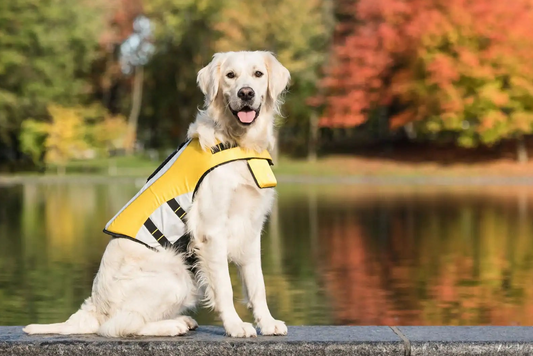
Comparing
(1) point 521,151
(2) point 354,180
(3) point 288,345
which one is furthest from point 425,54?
(3) point 288,345

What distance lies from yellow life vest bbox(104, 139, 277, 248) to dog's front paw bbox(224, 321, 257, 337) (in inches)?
23.8

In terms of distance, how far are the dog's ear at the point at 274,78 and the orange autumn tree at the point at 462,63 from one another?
3750cm

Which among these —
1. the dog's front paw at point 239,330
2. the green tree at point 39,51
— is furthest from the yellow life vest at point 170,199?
the green tree at point 39,51

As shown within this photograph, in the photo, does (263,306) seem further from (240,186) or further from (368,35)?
(368,35)

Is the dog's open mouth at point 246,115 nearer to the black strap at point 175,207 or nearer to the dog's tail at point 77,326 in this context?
the black strap at point 175,207

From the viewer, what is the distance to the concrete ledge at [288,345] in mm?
5102

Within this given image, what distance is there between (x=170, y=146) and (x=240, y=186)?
54.5 meters

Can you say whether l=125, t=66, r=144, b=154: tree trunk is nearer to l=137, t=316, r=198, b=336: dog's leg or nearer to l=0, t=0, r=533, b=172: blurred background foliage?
l=0, t=0, r=533, b=172: blurred background foliage

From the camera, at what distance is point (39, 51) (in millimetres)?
47375

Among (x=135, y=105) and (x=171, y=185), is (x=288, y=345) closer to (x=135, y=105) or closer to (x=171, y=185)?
(x=171, y=185)

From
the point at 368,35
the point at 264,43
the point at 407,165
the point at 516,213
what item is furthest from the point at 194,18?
the point at 516,213

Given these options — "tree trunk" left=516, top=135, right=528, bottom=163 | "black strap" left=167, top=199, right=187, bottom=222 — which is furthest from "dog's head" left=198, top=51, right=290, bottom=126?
"tree trunk" left=516, top=135, right=528, bottom=163

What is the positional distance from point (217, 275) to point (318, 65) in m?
46.5

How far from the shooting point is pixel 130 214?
5578 mm
